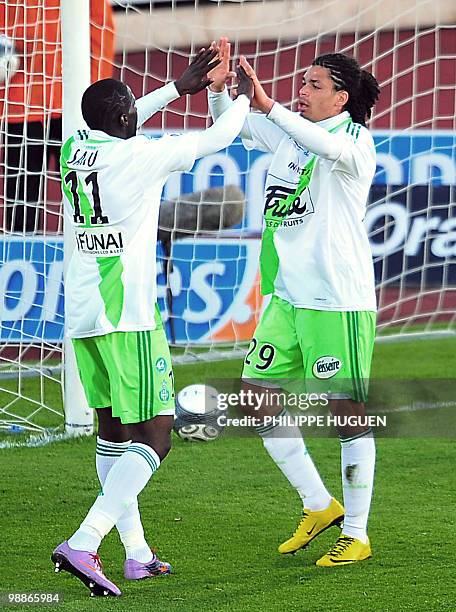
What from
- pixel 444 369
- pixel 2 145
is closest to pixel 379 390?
pixel 444 369

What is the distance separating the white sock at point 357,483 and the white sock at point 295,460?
0.14m

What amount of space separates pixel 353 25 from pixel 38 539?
5.48 metres

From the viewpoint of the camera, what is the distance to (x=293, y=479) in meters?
4.19

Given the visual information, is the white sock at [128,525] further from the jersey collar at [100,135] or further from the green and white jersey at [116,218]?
the jersey collar at [100,135]

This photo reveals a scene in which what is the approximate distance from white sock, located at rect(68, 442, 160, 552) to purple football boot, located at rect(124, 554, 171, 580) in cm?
23

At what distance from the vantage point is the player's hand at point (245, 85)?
397 cm

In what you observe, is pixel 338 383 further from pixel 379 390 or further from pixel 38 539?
pixel 379 390

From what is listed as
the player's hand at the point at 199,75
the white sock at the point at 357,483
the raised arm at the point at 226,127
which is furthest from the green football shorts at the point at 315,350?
the player's hand at the point at 199,75

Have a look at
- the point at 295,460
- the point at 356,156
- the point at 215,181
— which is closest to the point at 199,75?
the point at 356,156

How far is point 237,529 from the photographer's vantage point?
4.51m

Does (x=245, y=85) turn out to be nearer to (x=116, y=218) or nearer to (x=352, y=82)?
(x=352, y=82)

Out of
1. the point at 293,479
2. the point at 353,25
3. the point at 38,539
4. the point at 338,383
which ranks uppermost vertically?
the point at 353,25

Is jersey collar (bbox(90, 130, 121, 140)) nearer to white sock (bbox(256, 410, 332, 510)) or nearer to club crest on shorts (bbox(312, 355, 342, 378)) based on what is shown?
club crest on shorts (bbox(312, 355, 342, 378))

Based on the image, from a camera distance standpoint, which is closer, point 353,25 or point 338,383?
point 338,383
